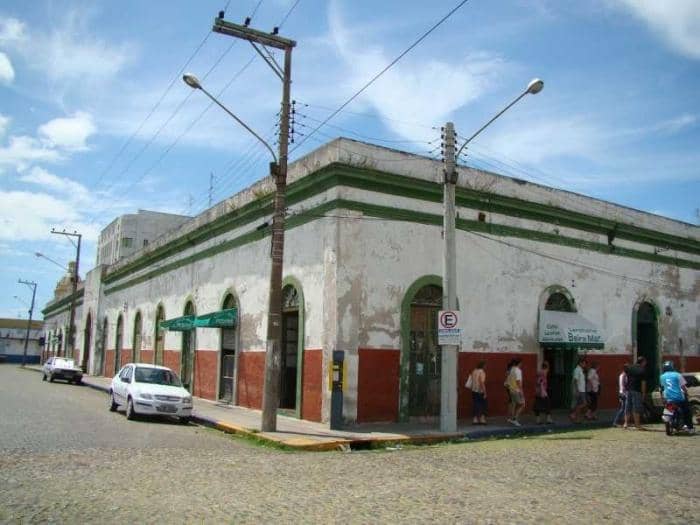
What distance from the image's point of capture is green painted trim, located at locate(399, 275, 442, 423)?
1739 centimetres

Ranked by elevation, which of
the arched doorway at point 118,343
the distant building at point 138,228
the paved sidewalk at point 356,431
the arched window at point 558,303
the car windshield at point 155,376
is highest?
the distant building at point 138,228

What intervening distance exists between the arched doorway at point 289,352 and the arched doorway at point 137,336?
17.1 metres

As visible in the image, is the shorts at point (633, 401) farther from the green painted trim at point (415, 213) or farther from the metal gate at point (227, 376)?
Answer: the metal gate at point (227, 376)

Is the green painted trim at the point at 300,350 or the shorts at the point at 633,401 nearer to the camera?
the shorts at the point at 633,401

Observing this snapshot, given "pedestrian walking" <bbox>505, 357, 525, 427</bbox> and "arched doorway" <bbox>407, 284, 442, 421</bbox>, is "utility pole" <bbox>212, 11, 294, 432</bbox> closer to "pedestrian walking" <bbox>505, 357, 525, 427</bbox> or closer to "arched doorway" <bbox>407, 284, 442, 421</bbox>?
"arched doorway" <bbox>407, 284, 442, 421</bbox>

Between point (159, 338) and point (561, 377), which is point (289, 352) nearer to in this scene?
point (561, 377)

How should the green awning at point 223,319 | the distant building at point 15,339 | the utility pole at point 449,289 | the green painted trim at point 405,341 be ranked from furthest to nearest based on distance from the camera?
the distant building at point 15,339, the green awning at point 223,319, the green painted trim at point 405,341, the utility pole at point 449,289

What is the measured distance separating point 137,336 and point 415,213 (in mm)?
Answer: 21848

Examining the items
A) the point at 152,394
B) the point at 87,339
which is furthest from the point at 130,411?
the point at 87,339

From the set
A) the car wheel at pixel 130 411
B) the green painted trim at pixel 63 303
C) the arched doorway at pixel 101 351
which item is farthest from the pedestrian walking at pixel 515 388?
the green painted trim at pixel 63 303

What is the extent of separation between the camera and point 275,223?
623 inches

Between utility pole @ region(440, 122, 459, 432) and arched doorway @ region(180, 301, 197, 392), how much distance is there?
13303mm

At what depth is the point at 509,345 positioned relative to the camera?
66.0 feet

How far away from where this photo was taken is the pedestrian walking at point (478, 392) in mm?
17453
